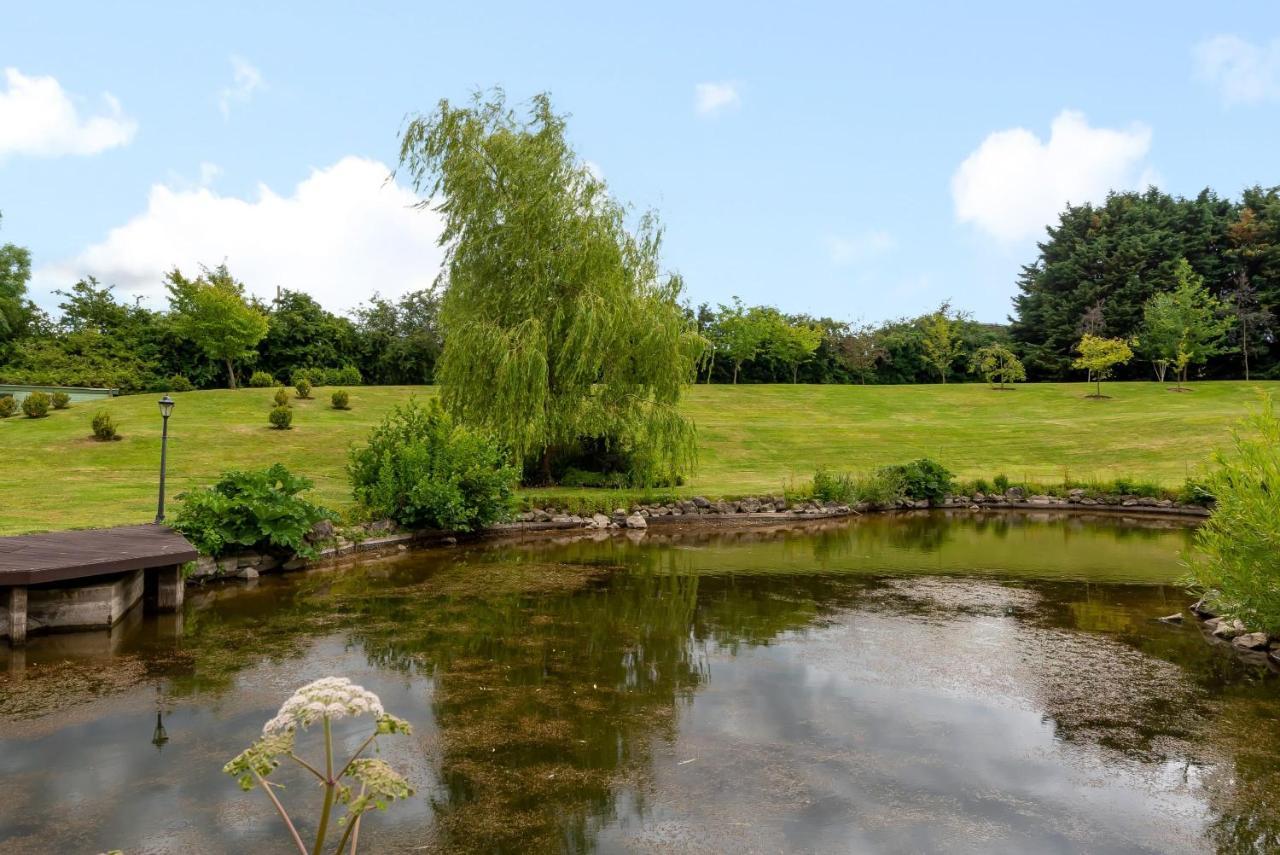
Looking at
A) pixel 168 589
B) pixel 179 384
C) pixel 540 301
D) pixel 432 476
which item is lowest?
pixel 168 589

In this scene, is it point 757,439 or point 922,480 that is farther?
point 757,439

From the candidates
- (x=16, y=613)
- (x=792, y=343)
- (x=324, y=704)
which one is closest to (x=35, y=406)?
(x=16, y=613)

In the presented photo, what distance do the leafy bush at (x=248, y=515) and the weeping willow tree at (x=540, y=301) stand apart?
7.09 m

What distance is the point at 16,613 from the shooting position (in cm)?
917

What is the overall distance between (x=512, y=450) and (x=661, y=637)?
11414 millimetres

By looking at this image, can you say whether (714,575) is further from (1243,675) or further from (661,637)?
(1243,675)

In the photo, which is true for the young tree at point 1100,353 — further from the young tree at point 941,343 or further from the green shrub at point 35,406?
the green shrub at point 35,406

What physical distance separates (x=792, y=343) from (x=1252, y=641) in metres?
45.6

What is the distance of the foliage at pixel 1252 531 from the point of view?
9.20 m

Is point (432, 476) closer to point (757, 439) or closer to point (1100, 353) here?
point (757, 439)


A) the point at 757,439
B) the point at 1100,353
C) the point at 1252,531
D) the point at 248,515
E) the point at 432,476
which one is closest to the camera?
the point at 1252,531

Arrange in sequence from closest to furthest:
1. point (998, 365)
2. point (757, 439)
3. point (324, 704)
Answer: point (324, 704) → point (757, 439) → point (998, 365)

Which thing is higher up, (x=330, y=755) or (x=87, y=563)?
(x=330, y=755)

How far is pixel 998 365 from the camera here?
54.1 meters
